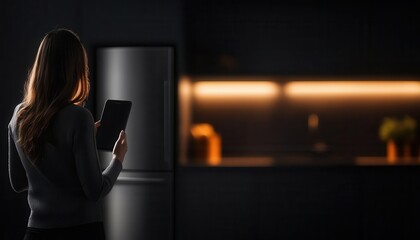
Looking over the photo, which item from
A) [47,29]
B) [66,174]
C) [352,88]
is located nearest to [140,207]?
[47,29]

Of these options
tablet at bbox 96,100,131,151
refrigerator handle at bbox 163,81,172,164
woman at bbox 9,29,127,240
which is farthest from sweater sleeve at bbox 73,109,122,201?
refrigerator handle at bbox 163,81,172,164

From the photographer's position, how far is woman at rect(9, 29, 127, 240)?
147cm

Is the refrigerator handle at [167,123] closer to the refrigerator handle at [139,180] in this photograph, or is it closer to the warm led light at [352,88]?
the refrigerator handle at [139,180]

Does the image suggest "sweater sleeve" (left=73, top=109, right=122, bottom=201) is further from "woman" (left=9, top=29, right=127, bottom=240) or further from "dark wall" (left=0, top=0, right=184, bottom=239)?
"dark wall" (left=0, top=0, right=184, bottom=239)

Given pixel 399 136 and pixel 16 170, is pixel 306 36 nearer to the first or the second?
pixel 399 136

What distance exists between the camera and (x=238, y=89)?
4.89 m

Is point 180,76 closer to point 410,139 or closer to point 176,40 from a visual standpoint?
point 176,40

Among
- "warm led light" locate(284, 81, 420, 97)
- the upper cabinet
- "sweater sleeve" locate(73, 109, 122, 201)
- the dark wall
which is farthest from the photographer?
"warm led light" locate(284, 81, 420, 97)

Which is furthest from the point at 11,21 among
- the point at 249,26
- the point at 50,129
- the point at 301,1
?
the point at 50,129

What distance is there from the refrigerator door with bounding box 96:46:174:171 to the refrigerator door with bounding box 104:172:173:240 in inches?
4.2

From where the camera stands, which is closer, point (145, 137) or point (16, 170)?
point (16, 170)

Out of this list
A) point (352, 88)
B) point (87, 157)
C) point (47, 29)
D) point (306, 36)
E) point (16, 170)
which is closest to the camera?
point (87, 157)

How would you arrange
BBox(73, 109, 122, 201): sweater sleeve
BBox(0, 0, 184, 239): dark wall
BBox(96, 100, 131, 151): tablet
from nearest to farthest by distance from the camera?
BBox(73, 109, 122, 201): sweater sleeve → BBox(96, 100, 131, 151): tablet → BBox(0, 0, 184, 239): dark wall

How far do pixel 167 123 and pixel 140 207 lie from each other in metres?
0.62
